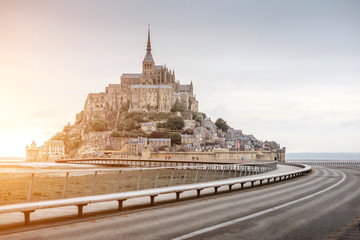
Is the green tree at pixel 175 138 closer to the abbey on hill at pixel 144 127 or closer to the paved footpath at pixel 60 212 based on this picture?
the abbey on hill at pixel 144 127

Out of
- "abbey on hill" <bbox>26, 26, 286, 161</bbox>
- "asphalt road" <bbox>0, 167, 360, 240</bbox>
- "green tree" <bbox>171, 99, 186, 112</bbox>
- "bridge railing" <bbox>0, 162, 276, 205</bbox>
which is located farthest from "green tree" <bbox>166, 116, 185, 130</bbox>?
"asphalt road" <bbox>0, 167, 360, 240</bbox>

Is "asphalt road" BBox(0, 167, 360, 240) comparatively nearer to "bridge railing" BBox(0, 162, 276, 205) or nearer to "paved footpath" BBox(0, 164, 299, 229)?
"paved footpath" BBox(0, 164, 299, 229)

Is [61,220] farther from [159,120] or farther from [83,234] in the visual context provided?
[159,120]

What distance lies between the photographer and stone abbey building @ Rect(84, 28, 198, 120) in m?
178

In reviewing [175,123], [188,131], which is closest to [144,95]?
[175,123]

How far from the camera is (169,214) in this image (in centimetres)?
1109

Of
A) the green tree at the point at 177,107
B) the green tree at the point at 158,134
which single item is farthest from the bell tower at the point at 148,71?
the green tree at the point at 158,134

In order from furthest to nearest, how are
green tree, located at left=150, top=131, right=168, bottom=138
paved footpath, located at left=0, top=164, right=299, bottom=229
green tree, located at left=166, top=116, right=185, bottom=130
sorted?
green tree, located at left=166, top=116, right=185, bottom=130 < green tree, located at left=150, top=131, right=168, bottom=138 < paved footpath, located at left=0, top=164, right=299, bottom=229

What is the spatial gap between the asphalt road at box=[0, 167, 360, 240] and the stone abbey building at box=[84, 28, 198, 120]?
541 ft

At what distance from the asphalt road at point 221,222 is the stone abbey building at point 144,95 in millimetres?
164851

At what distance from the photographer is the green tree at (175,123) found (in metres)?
164

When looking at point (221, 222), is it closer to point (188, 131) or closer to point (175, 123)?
point (188, 131)

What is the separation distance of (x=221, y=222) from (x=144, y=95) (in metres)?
171

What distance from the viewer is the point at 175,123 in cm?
16475
